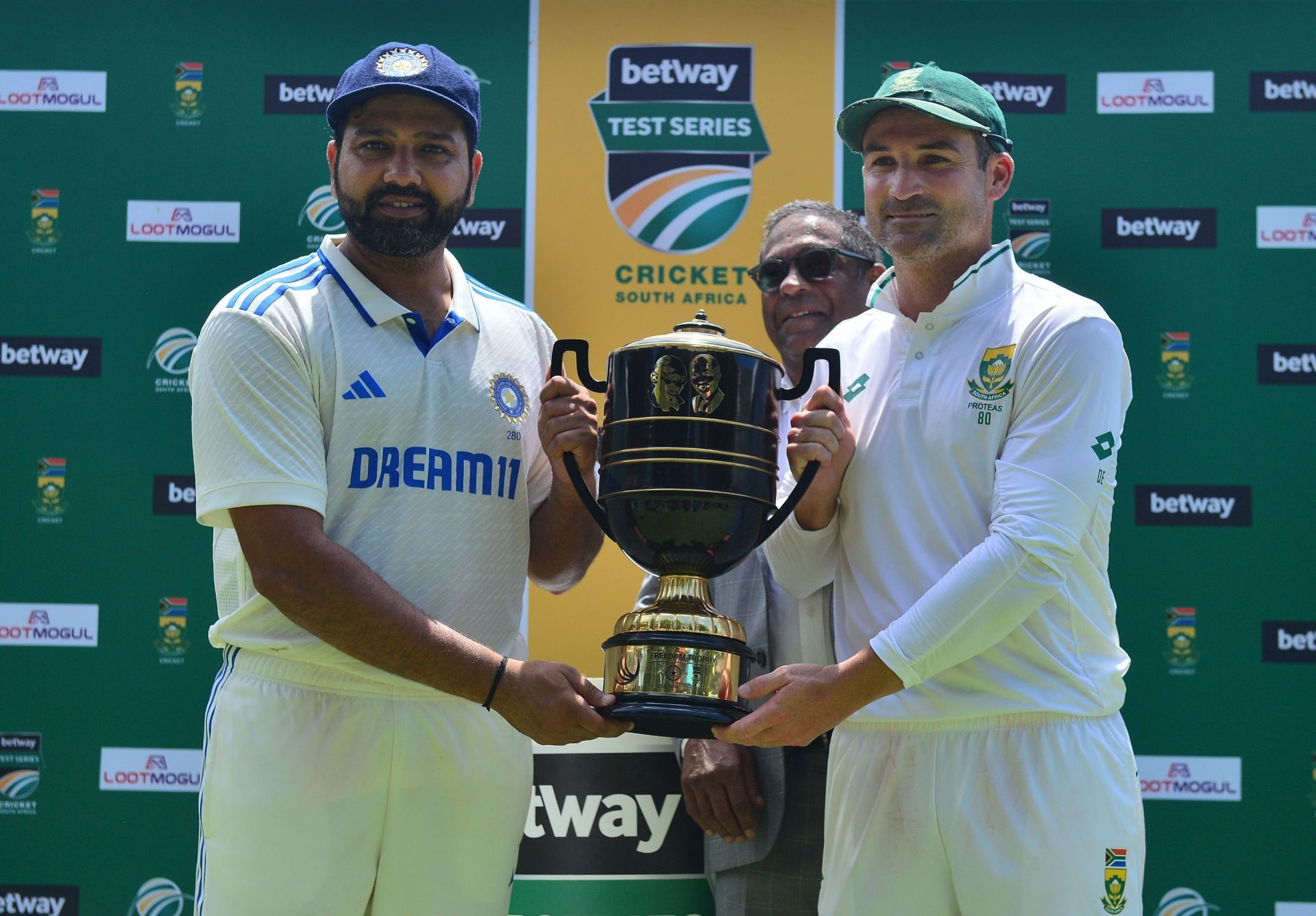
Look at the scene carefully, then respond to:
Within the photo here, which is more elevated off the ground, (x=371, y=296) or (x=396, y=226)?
(x=396, y=226)

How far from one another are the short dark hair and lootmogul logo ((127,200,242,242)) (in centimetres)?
177

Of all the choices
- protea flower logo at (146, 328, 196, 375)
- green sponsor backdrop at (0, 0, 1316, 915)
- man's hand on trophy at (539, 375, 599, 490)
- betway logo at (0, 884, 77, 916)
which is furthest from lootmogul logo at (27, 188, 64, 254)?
man's hand on trophy at (539, 375, 599, 490)

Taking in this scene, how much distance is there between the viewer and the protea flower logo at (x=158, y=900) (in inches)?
156

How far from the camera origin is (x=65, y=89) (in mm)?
4102

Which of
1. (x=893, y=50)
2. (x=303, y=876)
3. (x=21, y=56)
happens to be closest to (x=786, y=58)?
(x=893, y=50)

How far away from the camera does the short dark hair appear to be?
11.4ft

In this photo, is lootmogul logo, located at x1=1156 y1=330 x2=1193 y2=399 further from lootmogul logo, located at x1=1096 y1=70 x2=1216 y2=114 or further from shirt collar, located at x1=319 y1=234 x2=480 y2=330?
shirt collar, located at x1=319 y1=234 x2=480 y2=330

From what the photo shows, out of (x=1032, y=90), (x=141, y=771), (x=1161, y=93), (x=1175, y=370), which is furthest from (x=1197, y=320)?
(x=141, y=771)

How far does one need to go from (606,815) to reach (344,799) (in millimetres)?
1335

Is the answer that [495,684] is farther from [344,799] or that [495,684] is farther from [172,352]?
[172,352]

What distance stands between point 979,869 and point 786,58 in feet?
8.86

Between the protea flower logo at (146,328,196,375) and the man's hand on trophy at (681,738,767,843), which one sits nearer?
the man's hand on trophy at (681,738,767,843)

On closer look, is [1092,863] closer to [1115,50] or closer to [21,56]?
[1115,50]

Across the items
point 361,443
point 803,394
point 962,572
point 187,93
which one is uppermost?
point 187,93
